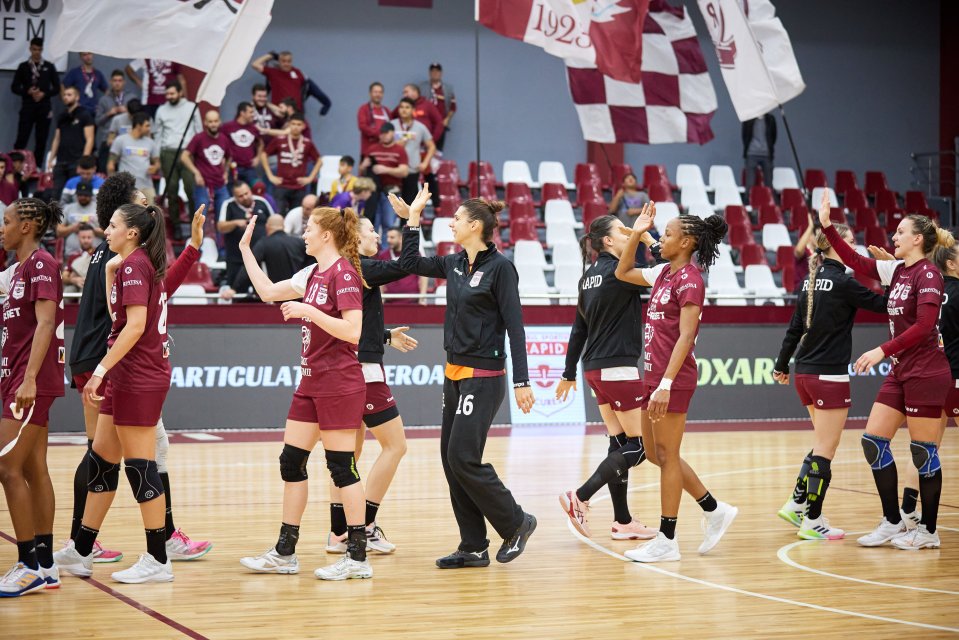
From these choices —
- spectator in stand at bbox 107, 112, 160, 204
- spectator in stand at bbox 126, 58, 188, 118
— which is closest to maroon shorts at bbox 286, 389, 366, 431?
spectator in stand at bbox 107, 112, 160, 204

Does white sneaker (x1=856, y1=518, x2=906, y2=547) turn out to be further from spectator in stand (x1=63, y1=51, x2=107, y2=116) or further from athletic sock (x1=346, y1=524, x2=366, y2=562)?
spectator in stand (x1=63, y1=51, x2=107, y2=116)

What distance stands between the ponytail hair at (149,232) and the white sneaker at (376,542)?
2.11 m

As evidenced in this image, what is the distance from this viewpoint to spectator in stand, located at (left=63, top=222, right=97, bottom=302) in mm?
13770

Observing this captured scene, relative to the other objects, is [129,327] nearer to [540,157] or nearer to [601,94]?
[601,94]

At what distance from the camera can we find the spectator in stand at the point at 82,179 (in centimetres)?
1530

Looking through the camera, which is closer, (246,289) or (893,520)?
(893,520)

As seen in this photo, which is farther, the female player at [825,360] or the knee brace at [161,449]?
the female player at [825,360]

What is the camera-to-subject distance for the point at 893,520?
7547mm

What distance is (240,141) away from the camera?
16.7 m

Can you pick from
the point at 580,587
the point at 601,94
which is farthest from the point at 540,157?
the point at 580,587

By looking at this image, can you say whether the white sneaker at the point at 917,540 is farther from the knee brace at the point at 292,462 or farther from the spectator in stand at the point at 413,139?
the spectator in stand at the point at 413,139

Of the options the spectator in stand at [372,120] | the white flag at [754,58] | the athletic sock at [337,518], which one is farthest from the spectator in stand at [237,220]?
the athletic sock at [337,518]

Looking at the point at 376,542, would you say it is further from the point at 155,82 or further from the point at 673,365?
the point at 155,82

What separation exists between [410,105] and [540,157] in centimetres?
449
